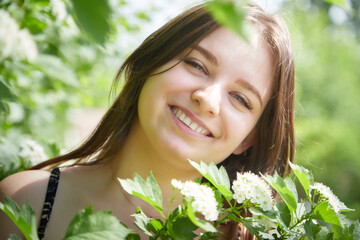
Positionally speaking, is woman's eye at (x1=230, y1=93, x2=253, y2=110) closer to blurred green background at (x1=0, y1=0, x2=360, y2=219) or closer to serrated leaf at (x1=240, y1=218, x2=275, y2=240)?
blurred green background at (x1=0, y1=0, x2=360, y2=219)

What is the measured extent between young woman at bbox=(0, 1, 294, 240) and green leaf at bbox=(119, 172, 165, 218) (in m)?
0.50

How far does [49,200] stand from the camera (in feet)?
4.65

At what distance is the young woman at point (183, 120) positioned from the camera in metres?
1.38

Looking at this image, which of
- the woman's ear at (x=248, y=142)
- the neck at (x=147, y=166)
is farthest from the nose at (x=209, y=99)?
the woman's ear at (x=248, y=142)

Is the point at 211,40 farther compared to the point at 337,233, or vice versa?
the point at 211,40

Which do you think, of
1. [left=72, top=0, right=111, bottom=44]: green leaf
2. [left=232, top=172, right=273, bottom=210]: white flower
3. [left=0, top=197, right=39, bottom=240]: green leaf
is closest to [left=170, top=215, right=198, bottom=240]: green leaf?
[left=232, top=172, right=273, bottom=210]: white flower

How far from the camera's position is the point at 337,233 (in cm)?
95

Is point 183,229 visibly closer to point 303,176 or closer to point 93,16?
point 303,176

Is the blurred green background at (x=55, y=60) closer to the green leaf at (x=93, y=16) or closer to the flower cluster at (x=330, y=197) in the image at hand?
the green leaf at (x=93, y=16)

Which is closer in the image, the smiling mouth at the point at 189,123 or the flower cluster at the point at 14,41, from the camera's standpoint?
the smiling mouth at the point at 189,123

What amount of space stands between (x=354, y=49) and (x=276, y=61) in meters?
15.2

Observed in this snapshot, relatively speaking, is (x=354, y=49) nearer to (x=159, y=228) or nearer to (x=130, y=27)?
(x=130, y=27)

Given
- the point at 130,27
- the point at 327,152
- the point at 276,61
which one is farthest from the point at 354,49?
the point at 276,61

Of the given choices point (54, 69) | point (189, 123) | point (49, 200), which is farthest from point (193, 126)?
point (54, 69)
